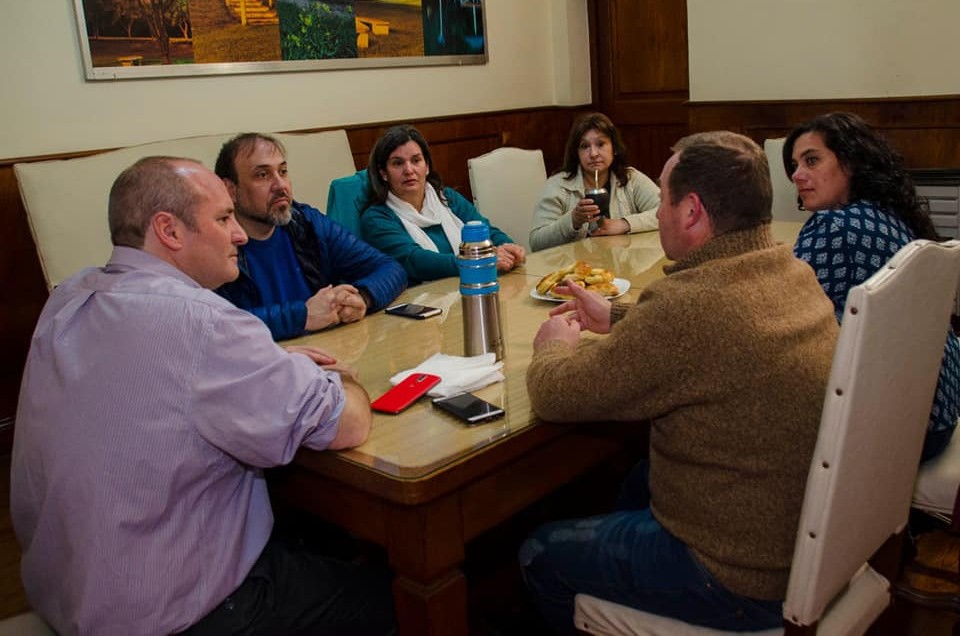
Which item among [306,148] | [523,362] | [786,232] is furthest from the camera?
[306,148]

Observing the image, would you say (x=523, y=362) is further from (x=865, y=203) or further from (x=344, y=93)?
(x=344, y=93)

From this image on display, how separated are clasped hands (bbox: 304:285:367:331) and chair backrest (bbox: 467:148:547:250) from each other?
1528mm

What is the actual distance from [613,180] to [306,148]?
4.25ft

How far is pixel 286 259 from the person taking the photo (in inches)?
92.1

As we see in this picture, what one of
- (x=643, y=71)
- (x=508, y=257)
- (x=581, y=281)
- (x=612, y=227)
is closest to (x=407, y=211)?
(x=508, y=257)

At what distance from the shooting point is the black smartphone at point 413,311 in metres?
2.17

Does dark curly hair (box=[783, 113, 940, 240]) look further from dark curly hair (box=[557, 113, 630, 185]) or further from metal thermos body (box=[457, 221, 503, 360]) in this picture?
dark curly hair (box=[557, 113, 630, 185])

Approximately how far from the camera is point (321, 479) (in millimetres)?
1465

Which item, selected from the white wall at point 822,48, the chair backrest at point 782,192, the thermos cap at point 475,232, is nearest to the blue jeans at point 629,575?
the thermos cap at point 475,232

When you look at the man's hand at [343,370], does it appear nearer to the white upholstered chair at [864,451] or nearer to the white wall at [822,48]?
the white upholstered chair at [864,451]

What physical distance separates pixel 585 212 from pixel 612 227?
198mm

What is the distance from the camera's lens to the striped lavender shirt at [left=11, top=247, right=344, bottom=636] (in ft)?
4.17

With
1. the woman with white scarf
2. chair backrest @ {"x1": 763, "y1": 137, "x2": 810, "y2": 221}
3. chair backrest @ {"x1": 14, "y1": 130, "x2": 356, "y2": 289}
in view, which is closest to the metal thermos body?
the woman with white scarf

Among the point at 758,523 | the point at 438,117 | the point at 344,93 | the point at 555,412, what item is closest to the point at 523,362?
the point at 555,412
